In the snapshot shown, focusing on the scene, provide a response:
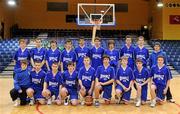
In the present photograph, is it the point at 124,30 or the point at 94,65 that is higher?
the point at 124,30

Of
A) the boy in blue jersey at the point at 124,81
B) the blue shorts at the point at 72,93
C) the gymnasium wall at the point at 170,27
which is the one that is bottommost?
the blue shorts at the point at 72,93

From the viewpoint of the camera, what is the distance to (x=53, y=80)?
288 inches

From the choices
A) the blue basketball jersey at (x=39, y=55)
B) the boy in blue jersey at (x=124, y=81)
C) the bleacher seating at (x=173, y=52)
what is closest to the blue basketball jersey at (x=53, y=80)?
the blue basketball jersey at (x=39, y=55)

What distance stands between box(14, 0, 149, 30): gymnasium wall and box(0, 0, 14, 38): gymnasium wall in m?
1.22

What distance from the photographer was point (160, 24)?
21609mm

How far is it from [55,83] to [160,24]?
1548cm

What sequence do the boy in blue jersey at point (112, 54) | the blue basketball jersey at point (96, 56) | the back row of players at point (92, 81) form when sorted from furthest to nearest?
the blue basketball jersey at point (96, 56), the boy in blue jersey at point (112, 54), the back row of players at point (92, 81)

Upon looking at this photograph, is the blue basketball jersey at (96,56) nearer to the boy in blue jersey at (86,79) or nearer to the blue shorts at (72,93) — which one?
the boy in blue jersey at (86,79)

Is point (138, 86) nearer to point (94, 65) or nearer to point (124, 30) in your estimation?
point (94, 65)

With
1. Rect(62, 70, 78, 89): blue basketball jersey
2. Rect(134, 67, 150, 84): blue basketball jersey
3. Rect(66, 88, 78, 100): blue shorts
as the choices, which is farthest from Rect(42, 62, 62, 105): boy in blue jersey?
Rect(134, 67, 150, 84): blue basketball jersey

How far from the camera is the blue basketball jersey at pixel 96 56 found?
329 inches

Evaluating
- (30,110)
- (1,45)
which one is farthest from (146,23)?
(30,110)

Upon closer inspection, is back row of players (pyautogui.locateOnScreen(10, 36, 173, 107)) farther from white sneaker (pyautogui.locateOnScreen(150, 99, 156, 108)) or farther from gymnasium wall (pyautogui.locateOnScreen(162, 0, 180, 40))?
gymnasium wall (pyautogui.locateOnScreen(162, 0, 180, 40))

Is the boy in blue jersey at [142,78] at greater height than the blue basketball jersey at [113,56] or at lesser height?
lesser
